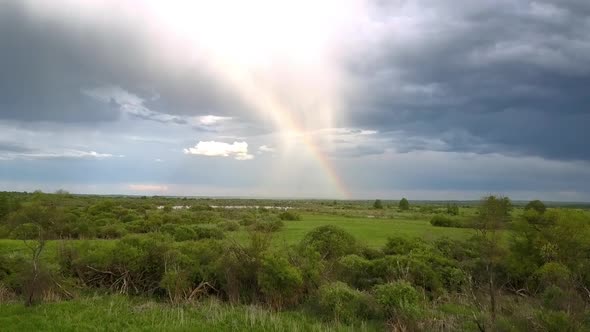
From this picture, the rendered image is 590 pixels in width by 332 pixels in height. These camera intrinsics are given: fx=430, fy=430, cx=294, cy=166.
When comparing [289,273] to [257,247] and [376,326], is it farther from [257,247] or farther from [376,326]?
[376,326]

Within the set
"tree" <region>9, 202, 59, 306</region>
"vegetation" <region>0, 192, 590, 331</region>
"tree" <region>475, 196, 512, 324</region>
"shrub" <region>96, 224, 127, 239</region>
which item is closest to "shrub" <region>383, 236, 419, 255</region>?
"vegetation" <region>0, 192, 590, 331</region>

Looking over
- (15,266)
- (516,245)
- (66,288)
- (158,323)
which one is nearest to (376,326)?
(158,323)

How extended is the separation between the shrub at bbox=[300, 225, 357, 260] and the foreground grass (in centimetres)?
686

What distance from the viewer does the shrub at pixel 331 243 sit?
2417 cm

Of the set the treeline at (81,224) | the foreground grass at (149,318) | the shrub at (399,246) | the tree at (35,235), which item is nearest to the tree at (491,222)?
the shrub at (399,246)

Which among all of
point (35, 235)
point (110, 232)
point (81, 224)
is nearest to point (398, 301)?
point (35, 235)

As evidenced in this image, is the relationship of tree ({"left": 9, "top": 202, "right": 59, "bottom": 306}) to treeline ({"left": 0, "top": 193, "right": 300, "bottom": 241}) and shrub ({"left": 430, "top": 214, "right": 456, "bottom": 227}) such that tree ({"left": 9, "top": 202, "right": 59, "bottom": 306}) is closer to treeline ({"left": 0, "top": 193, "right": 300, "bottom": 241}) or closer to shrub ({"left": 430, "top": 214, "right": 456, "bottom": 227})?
treeline ({"left": 0, "top": 193, "right": 300, "bottom": 241})

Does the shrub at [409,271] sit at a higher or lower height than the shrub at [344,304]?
higher

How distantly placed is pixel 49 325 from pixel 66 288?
6.00 metres

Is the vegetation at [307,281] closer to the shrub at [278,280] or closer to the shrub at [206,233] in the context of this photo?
the shrub at [278,280]

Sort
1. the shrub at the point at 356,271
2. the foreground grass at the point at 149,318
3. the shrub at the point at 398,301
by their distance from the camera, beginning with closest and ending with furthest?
the foreground grass at the point at 149,318 → the shrub at the point at 398,301 → the shrub at the point at 356,271

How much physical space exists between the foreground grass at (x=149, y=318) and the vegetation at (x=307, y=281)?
6cm

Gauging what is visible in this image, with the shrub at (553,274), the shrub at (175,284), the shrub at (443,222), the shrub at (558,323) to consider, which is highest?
the shrub at (443,222)

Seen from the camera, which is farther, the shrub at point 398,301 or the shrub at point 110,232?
the shrub at point 110,232
